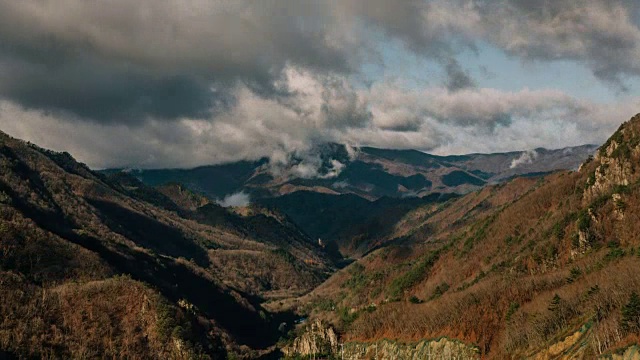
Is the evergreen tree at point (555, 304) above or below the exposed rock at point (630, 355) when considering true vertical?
above

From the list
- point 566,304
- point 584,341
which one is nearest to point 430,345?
point 566,304

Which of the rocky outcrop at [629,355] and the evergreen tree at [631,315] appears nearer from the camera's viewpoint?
the rocky outcrop at [629,355]

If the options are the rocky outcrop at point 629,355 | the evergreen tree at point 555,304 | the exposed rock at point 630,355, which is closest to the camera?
the exposed rock at point 630,355

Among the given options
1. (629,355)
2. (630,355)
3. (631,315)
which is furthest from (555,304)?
(629,355)

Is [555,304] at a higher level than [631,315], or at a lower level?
lower

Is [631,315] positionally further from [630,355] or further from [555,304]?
[555,304]

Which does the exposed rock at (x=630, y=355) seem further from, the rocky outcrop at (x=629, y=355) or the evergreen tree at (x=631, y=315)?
the evergreen tree at (x=631, y=315)

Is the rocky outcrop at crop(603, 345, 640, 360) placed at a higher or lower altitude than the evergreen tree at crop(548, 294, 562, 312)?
lower

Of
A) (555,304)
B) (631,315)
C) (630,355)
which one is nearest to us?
(630,355)

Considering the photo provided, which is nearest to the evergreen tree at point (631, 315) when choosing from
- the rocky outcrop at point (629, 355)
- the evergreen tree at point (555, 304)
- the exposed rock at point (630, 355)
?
the rocky outcrop at point (629, 355)

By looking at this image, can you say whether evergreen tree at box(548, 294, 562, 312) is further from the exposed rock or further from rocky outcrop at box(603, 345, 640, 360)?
the exposed rock

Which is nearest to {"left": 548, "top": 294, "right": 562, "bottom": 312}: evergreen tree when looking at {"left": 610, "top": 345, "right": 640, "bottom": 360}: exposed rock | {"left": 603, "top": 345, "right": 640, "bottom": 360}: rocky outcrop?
{"left": 603, "top": 345, "right": 640, "bottom": 360}: rocky outcrop

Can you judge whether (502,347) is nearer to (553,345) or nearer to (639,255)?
(553,345)

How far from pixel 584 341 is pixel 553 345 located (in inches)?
410
